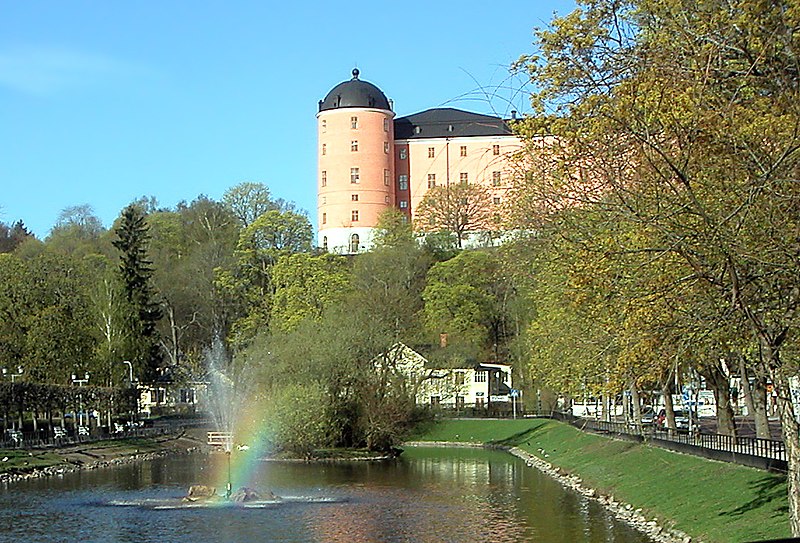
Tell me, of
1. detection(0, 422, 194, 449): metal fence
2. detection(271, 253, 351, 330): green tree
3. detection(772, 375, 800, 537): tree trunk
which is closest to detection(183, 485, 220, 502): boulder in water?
detection(0, 422, 194, 449): metal fence

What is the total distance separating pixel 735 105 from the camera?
13266 mm

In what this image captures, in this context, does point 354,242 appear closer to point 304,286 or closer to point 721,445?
point 304,286

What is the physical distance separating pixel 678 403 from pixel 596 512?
49234 millimetres

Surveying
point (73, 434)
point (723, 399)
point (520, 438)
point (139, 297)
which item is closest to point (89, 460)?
point (73, 434)

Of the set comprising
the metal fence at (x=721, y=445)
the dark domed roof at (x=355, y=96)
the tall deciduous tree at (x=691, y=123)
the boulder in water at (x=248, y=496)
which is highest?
the dark domed roof at (x=355, y=96)

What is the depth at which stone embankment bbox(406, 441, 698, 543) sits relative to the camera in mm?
27766

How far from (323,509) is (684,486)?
1147 cm

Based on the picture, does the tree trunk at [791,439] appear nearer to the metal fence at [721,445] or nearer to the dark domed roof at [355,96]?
the metal fence at [721,445]

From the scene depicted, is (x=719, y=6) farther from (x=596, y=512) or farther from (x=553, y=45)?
(x=596, y=512)

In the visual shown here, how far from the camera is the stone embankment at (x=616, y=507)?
27766 millimetres

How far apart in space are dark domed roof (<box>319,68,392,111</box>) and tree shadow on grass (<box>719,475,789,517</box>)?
91378mm

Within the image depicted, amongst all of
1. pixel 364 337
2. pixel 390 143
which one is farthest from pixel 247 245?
pixel 364 337

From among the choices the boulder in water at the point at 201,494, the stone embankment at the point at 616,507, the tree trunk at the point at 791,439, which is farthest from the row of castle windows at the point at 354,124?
the tree trunk at the point at 791,439

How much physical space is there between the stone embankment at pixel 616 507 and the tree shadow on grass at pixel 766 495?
1.45 meters
